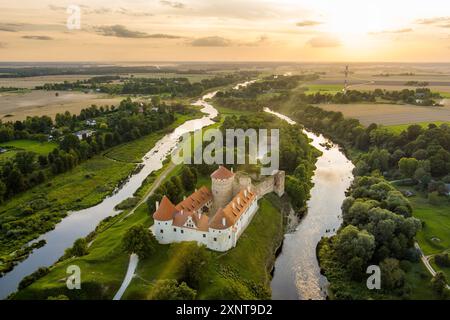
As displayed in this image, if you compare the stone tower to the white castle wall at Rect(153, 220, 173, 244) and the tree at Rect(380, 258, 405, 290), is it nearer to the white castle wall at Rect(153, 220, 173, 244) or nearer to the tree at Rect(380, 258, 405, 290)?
the tree at Rect(380, 258, 405, 290)

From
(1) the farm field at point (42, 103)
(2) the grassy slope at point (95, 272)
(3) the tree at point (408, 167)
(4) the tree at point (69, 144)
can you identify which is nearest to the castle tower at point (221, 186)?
(2) the grassy slope at point (95, 272)

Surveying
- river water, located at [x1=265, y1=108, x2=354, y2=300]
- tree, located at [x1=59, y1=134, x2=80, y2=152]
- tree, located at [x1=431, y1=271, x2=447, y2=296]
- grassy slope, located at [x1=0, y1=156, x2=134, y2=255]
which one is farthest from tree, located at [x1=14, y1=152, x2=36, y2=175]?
tree, located at [x1=431, y1=271, x2=447, y2=296]

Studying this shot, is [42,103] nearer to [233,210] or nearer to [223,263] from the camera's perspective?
[233,210]

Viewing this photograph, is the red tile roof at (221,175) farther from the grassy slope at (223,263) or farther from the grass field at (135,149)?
the grass field at (135,149)

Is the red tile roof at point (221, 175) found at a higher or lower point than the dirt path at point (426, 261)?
higher
